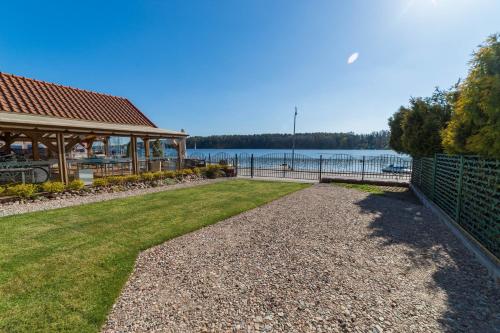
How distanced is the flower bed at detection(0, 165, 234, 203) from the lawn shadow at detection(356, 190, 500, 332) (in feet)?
31.7

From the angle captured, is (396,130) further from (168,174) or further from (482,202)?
(168,174)

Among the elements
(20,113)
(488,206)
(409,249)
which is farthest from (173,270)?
(20,113)

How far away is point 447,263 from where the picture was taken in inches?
158

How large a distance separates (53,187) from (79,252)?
594cm

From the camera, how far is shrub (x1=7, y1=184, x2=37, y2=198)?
25.7ft

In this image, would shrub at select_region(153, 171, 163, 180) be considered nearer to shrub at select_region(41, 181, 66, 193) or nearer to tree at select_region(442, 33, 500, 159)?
shrub at select_region(41, 181, 66, 193)

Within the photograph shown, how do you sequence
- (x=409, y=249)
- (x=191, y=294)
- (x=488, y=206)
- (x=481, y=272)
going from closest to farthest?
(x=191, y=294), (x=481, y=272), (x=488, y=206), (x=409, y=249)

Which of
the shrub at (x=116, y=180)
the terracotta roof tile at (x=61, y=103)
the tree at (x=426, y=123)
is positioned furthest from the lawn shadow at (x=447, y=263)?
the terracotta roof tile at (x=61, y=103)

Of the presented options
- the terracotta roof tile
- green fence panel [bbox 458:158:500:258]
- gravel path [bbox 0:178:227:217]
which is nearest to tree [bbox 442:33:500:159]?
green fence panel [bbox 458:158:500:258]

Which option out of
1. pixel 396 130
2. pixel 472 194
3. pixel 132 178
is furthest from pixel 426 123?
pixel 132 178

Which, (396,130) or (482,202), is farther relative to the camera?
(396,130)

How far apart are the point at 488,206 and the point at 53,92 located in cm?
1897

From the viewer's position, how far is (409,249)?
15.1 ft

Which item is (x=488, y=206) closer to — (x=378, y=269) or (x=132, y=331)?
(x=378, y=269)
